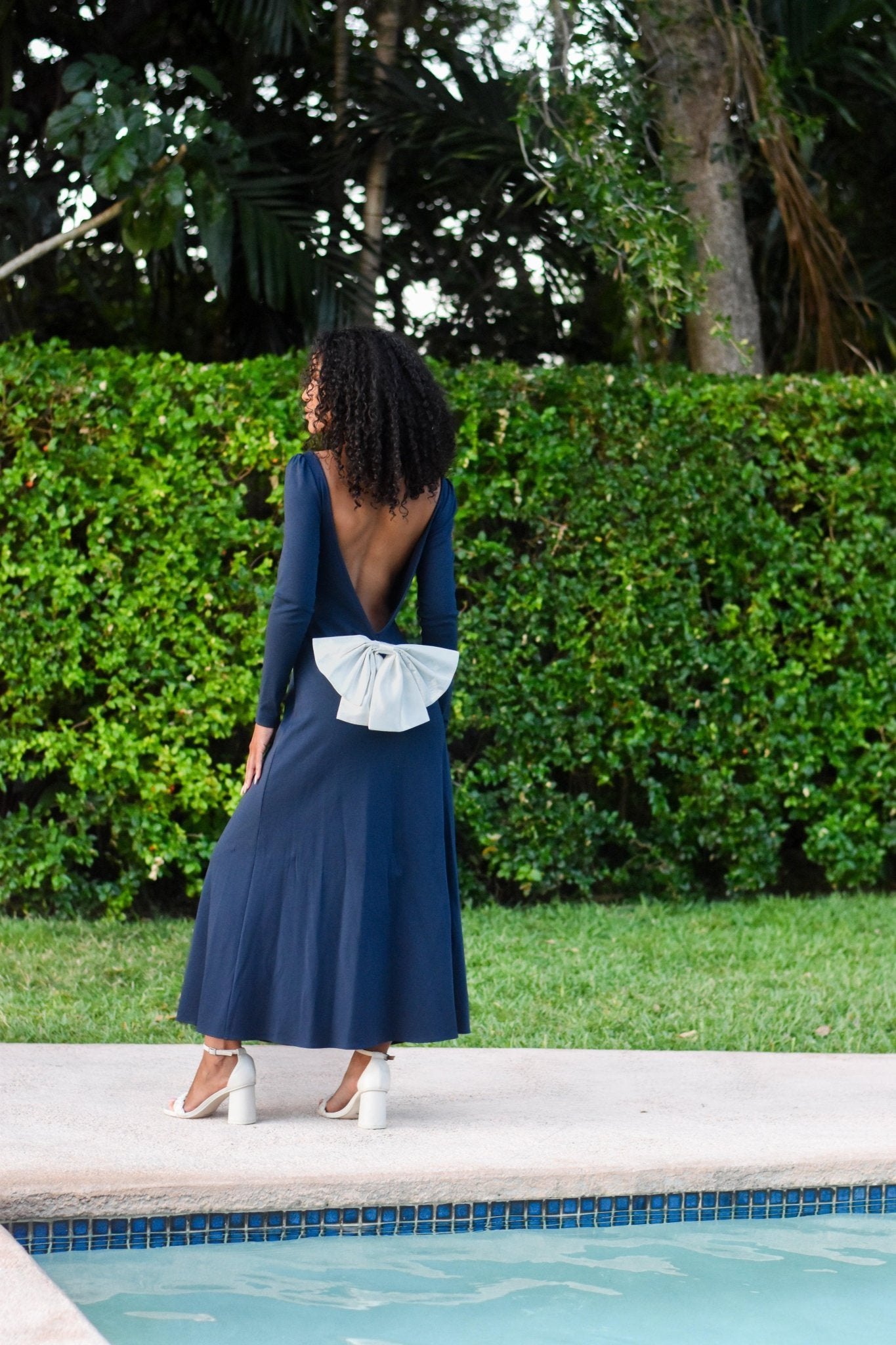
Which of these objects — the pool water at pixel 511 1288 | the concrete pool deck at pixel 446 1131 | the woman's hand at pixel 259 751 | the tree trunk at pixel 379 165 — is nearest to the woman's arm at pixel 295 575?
the woman's hand at pixel 259 751

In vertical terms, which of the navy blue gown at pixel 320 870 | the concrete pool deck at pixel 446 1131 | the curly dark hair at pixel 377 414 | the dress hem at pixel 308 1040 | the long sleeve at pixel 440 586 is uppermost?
the curly dark hair at pixel 377 414

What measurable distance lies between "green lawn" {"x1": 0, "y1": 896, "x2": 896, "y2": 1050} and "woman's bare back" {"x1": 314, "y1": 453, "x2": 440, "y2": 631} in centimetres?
171

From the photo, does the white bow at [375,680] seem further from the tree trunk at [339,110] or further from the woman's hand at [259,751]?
the tree trunk at [339,110]

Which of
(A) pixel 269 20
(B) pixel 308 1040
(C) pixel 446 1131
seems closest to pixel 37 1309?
(B) pixel 308 1040

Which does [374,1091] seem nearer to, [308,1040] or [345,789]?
[308,1040]

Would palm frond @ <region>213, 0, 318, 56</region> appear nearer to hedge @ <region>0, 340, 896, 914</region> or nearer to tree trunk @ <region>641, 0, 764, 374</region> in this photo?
tree trunk @ <region>641, 0, 764, 374</region>

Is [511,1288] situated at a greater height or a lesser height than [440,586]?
lesser

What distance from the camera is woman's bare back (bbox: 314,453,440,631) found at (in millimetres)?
3037

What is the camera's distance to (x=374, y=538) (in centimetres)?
309

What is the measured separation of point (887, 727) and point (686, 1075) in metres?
3.03

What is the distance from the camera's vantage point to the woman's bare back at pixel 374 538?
3037 millimetres

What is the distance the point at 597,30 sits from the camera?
594cm

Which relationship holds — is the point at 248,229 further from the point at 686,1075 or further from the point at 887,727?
the point at 686,1075

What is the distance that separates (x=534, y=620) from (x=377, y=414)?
3.09 m
